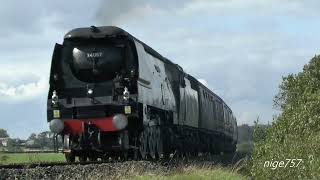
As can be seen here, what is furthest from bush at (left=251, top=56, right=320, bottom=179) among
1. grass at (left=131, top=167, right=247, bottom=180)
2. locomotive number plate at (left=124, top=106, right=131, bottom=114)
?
locomotive number plate at (left=124, top=106, right=131, bottom=114)

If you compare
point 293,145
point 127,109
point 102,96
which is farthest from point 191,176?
point 102,96

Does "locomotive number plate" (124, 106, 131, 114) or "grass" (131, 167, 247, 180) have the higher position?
"locomotive number plate" (124, 106, 131, 114)

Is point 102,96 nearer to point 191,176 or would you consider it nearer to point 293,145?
point 191,176

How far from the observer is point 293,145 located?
14359 millimetres

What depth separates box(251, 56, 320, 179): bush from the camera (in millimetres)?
13586

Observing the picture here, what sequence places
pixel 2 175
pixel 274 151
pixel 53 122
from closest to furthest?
→ pixel 2 175
pixel 274 151
pixel 53 122

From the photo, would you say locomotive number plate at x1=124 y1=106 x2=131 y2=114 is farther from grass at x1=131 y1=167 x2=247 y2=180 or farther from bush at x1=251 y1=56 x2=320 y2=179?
bush at x1=251 y1=56 x2=320 y2=179

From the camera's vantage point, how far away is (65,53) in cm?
1819

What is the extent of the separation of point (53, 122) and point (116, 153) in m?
2.31

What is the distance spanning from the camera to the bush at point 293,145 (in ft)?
44.6

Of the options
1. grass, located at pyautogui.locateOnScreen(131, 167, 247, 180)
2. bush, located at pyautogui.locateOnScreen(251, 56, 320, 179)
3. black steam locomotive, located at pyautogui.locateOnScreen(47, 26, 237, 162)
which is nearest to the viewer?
grass, located at pyautogui.locateOnScreen(131, 167, 247, 180)

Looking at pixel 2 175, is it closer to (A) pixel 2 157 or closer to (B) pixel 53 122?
(B) pixel 53 122

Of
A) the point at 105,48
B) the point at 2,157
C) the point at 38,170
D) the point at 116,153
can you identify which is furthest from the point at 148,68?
the point at 38,170

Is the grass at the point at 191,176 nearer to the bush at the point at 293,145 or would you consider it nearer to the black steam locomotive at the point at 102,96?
the bush at the point at 293,145
